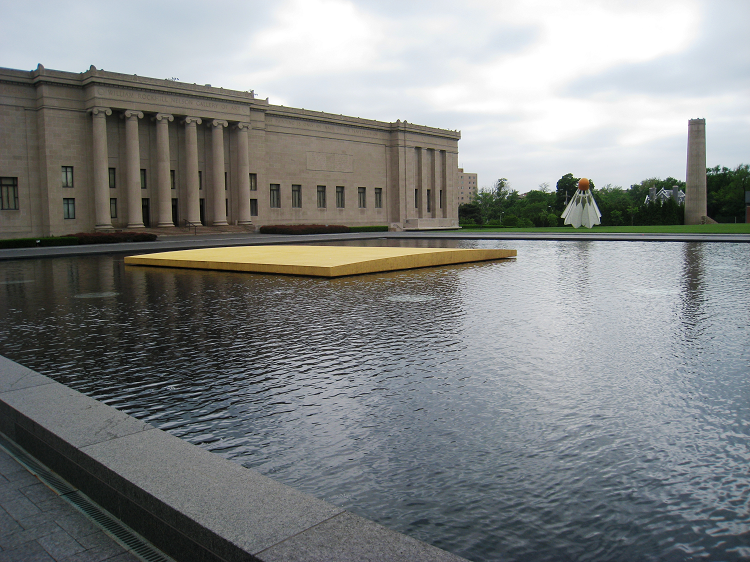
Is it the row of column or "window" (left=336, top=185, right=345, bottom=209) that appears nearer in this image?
the row of column

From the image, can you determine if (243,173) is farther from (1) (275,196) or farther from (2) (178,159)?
(1) (275,196)

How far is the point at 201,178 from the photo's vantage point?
47.7 metres

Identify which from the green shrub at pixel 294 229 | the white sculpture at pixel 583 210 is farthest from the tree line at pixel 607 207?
the green shrub at pixel 294 229

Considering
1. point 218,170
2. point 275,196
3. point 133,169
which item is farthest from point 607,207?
point 133,169

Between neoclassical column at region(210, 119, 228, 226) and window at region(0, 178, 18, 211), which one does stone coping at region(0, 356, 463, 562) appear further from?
neoclassical column at region(210, 119, 228, 226)

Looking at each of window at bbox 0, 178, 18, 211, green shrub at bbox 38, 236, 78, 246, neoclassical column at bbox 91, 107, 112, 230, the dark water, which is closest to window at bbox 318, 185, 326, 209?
neoclassical column at bbox 91, 107, 112, 230

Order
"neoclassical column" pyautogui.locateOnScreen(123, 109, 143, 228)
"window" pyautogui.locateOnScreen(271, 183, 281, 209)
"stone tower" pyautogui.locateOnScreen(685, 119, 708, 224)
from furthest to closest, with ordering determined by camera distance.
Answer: "stone tower" pyautogui.locateOnScreen(685, 119, 708, 224)
"window" pyautogui.locateOnScreen(271, 183, 281, 209)
"neoclassical column" pyautogui.locateOnScreen(123, 109, 143, 228)

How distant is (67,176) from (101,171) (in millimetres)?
2509

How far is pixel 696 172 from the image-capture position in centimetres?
5791

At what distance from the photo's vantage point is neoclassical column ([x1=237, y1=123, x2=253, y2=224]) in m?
47.7

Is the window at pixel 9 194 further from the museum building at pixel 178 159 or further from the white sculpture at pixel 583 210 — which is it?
the white sculpture at pixel 583 210

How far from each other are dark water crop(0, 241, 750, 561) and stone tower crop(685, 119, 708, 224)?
5345cm

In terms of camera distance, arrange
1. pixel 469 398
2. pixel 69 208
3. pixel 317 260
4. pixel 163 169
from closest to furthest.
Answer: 1. pixel 469 398
2. pixel 317 260
3. pixel 69 208
4. pixel 163 169

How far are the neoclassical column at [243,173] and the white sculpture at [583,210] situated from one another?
2591 centimetres
